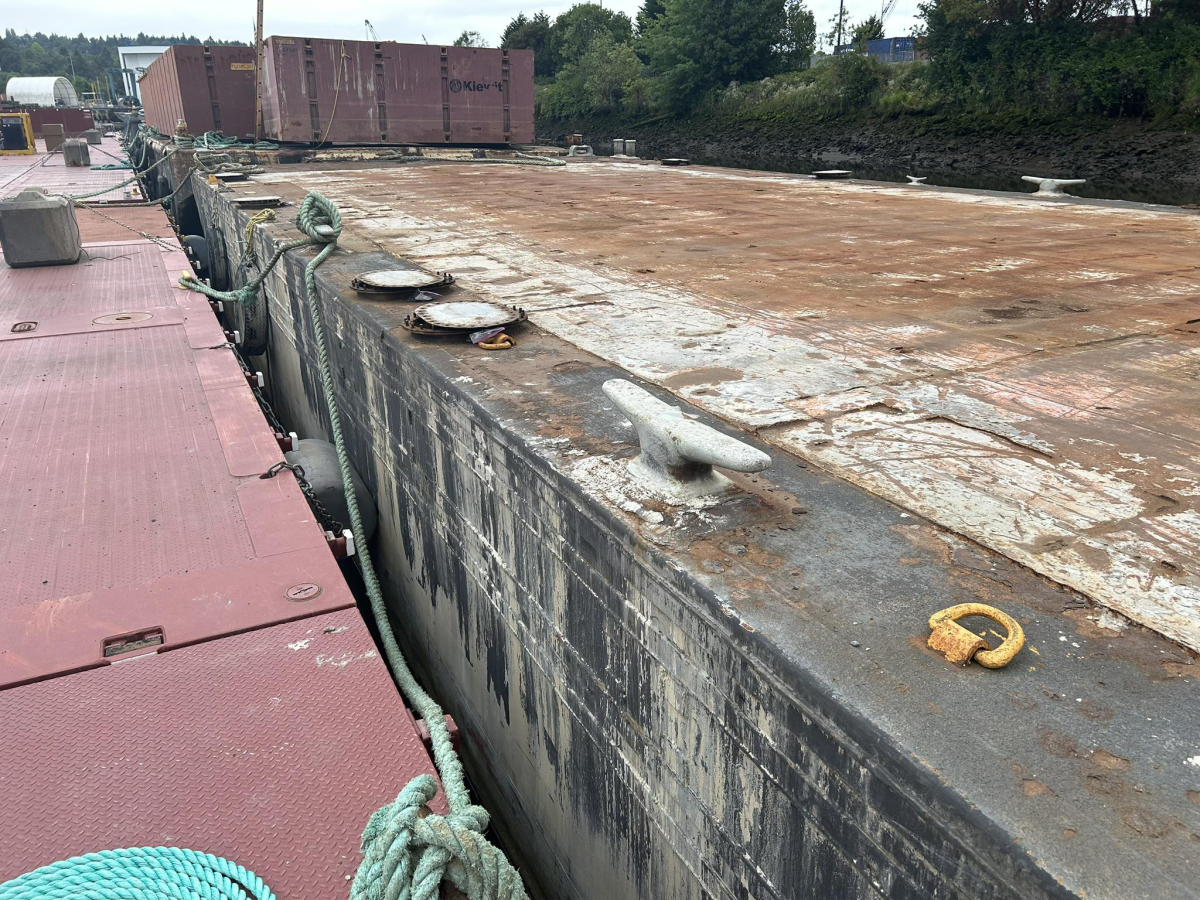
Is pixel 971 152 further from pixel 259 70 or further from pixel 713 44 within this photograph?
pixel 259 70

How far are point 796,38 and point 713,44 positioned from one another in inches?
164

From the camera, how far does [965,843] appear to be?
139 centimetres

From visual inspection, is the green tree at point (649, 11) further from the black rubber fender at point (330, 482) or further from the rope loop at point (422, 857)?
the rope loop at point (422, 857)

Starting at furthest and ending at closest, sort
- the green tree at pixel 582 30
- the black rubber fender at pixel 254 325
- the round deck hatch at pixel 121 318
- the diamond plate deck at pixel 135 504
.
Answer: the green tree at pixel 582 30, the black rubber fender at pixel 254 325, the round deck hatch at pixel 121 318, the diamond plate deck at pixel 135 504

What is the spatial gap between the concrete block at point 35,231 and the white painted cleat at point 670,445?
8657mm

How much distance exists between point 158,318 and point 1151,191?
22441 millimetres

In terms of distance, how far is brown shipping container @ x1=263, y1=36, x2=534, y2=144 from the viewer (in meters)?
15.5

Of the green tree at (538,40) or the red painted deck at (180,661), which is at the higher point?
the green tree at (538,40)

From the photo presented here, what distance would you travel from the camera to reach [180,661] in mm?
2631

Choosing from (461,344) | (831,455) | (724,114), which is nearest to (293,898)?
(831,455)

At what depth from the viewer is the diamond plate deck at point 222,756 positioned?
2004mm

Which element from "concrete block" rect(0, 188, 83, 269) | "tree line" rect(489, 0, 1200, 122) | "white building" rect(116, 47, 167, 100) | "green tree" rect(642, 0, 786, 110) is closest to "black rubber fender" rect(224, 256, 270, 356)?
"concrete block" rect(0, 188, 83, 269)

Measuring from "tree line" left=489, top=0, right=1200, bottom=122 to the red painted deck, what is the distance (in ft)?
90.0

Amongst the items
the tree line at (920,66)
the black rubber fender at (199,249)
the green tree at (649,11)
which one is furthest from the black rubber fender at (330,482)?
the green tree at (649,11)
